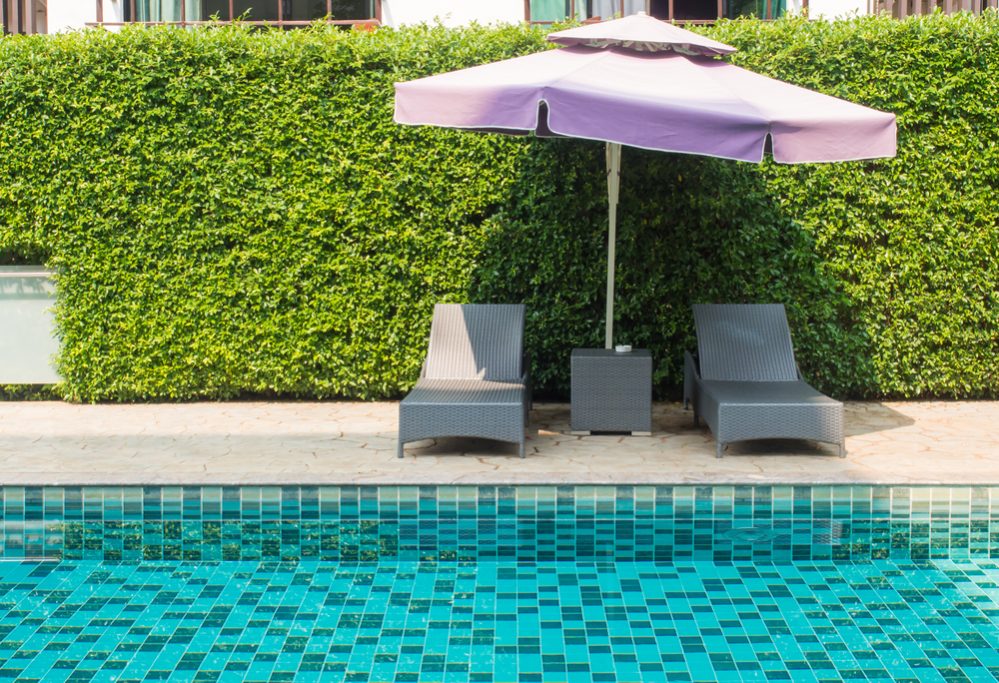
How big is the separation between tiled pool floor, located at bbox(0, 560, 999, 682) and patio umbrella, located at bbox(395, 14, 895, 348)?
7.58 ft

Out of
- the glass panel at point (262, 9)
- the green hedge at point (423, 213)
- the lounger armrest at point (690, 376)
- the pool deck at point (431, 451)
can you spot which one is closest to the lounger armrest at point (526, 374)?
the pool deck at point (431, 451)

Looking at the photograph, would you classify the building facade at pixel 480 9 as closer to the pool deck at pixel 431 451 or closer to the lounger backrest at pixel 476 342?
the lounger backrest at pixel 476 342

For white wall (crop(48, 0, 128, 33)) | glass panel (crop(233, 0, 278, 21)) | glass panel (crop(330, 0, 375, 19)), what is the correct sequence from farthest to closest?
glass panel (crop(233, 0, 278, 21)) → glass panel (crop(330, 0, 375, 19)) → white wall (crop(48, 0, 128, 33))

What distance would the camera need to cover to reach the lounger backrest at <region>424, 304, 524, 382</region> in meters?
7.86

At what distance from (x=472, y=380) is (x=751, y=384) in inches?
79.4

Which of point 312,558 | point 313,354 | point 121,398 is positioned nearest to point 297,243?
point 313,354

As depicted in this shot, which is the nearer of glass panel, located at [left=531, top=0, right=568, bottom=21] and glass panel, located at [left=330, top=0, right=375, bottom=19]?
glass panel, located at [left=531, top=0, right=568, bottom=21]

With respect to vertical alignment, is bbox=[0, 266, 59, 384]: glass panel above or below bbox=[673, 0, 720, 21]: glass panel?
below

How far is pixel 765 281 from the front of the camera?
29.2 feet

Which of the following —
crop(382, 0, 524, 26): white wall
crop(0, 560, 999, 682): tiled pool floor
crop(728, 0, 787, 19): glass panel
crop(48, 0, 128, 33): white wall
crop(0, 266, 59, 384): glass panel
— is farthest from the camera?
crop(48, 0, 128, 33): white wall

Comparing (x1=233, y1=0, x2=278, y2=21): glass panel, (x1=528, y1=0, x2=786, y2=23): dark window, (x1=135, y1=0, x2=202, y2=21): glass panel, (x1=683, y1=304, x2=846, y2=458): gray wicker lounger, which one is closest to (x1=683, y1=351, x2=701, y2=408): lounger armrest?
(x1=683, y1=304, x2=846, y2=458): gray wicker lounger

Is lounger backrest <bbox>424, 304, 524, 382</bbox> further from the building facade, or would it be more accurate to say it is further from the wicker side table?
the building facade

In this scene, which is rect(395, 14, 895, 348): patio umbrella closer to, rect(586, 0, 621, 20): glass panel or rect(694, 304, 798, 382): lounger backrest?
rect(694, 304, 798, 382): lounger backrest

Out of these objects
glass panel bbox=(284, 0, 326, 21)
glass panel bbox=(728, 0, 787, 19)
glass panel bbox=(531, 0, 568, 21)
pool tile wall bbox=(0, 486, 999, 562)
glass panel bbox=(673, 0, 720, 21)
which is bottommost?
pool tile wall bbox=(0, 486, 999, 562)
